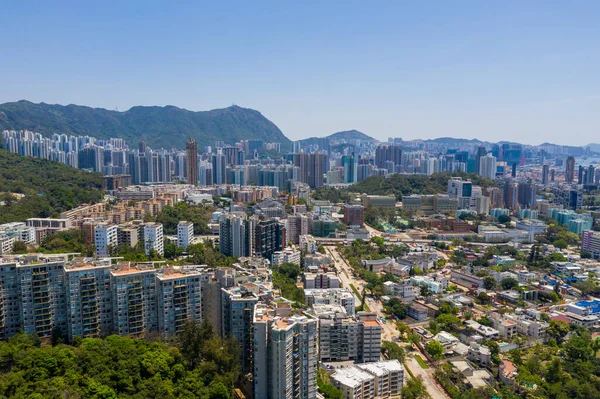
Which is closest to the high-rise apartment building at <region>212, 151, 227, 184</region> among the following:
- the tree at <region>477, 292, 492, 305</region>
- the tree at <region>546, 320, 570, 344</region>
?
the tree at <region>477, 292, 492, 305</region>

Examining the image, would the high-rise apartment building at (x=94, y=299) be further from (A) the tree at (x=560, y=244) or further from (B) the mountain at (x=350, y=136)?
(B) the mountain at (x=350, y=136)

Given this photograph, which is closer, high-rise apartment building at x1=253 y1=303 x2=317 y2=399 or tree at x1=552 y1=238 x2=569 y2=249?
high-rise apartment building at x1=253 y1=303 x2=317 y2=399

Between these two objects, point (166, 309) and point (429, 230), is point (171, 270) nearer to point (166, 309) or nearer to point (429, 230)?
point (166, 309)

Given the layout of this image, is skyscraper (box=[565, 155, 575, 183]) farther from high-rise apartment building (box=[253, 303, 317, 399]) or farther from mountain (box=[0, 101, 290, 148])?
mountain (box=[0, 101, 290, 148])

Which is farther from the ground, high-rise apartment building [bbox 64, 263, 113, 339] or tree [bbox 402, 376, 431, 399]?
high-rise apartment building [bbox 64, 263, 113, 339]

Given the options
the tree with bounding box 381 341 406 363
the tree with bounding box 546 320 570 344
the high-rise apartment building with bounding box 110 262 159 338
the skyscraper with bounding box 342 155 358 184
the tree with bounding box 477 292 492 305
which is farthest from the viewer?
the skyscraper with bounding box 342 155 358 184

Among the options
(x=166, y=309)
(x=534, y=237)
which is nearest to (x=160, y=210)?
(x=166, y=309)

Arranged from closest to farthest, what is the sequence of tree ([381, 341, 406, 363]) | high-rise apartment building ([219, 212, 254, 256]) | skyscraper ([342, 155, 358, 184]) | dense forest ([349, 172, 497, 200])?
tree ([381, 341, 406, 363]) < high-rise apartment building ([219, 212, 254, 256]) < dense forest ([349, 172, 497, 200]) < skyscraper ([342, 155, 358, 184])
